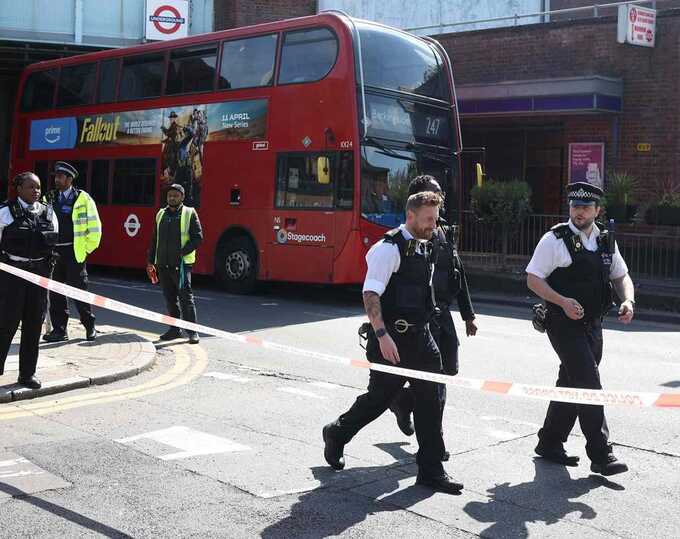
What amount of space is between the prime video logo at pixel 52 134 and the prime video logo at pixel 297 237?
6633 mm

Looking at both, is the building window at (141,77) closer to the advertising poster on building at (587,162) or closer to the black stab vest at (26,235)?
the advertising poster on building at (587,162)

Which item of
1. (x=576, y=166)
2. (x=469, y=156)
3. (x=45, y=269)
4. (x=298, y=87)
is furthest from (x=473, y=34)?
(x=45, y=269)

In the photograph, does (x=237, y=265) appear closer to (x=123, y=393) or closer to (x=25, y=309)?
(x=123, y=393)

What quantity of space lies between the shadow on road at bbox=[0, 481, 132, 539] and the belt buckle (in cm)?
→ 186

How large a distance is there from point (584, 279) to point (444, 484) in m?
1.53

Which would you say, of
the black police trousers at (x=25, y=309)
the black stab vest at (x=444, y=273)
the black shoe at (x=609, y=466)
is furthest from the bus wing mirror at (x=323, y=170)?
the black shoe at (x=609, y=466)

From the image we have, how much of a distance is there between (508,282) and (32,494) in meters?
13.3

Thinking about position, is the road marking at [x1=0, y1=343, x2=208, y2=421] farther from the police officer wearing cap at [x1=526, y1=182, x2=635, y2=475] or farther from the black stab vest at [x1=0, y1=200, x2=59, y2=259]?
the police officer wearing cap at [x1=526, y1=182, x2=635, y2=475]

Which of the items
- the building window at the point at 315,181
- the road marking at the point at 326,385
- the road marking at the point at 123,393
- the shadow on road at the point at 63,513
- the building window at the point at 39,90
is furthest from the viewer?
the building window at the point at 39,90

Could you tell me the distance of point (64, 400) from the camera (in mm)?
7340

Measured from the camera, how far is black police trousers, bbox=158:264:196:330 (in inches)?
415

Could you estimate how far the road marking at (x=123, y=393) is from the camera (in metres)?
6.97

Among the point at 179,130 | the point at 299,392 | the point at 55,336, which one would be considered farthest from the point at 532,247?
the point at 299,392

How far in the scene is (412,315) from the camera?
17.5ft
